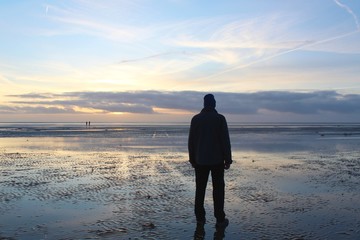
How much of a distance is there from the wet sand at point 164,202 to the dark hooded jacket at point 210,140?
1256 millimetres

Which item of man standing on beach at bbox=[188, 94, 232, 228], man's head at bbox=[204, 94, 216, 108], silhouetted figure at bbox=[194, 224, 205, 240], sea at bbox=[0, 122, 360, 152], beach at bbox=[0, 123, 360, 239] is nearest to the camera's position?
silhouetted figure at bbox=[194, 224, 205, 240]

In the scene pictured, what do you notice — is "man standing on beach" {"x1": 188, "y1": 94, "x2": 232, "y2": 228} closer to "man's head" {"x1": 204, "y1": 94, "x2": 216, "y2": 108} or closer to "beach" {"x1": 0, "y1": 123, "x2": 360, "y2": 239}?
"man's head" {"x1": 204, "y1": 94, "x2": 216, "y2": 108}

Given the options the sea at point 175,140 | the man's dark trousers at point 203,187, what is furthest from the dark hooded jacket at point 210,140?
the sea at point 175,140

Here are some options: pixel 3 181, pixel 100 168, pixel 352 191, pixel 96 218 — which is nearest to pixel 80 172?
pixel 100 168

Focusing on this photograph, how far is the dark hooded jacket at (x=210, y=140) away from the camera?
7.79m

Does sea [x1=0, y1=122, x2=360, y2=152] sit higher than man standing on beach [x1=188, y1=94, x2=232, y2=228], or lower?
lower

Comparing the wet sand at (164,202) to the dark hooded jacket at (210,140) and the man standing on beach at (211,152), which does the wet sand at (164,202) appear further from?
the dark hooded jacket at (210,140)

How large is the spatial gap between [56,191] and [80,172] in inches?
157

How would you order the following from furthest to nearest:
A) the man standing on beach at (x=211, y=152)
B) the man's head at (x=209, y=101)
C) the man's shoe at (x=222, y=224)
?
the man's head at (x=209, y=101) < the man standing on beach at (x=211, y=152) < the man's shoe at (x=222, y=224)

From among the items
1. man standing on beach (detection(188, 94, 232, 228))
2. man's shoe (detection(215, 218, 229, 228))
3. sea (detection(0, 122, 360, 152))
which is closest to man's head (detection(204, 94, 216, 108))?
man standing on beach (detection(188, 94, 232, 228))

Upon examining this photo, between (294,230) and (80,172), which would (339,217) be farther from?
(80,172)

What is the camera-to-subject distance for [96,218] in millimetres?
8227

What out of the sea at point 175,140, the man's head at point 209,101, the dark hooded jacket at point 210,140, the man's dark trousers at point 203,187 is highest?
the man's head at point 209,101

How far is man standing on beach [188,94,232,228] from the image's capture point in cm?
778
